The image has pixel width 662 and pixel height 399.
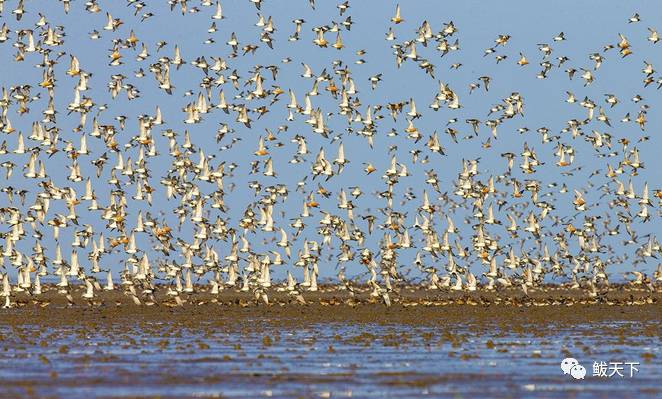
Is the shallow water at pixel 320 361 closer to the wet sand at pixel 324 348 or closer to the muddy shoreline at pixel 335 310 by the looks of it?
the wet sand at pixel 324 348

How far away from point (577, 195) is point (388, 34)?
12.1 m

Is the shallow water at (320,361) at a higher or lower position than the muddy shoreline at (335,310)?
lower

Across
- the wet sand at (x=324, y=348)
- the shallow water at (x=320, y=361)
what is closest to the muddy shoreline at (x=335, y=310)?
the wet sand at (x=324, y=348)

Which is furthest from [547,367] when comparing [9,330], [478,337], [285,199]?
[285,199]

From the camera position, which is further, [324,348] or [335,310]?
[335,310]

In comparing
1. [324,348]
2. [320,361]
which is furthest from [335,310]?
[320,361]

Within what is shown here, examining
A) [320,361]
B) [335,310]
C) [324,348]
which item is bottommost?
[320,361]

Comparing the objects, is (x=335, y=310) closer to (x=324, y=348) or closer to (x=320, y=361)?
(x=324, y=348)

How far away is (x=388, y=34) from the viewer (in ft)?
233

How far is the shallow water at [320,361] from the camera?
3048cm

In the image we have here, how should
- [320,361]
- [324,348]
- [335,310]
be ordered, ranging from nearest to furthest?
[320,361] → [324,348] → [335,310]

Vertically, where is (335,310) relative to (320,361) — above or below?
above

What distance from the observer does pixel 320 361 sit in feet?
120

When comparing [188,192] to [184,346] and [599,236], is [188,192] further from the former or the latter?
[184,346]
